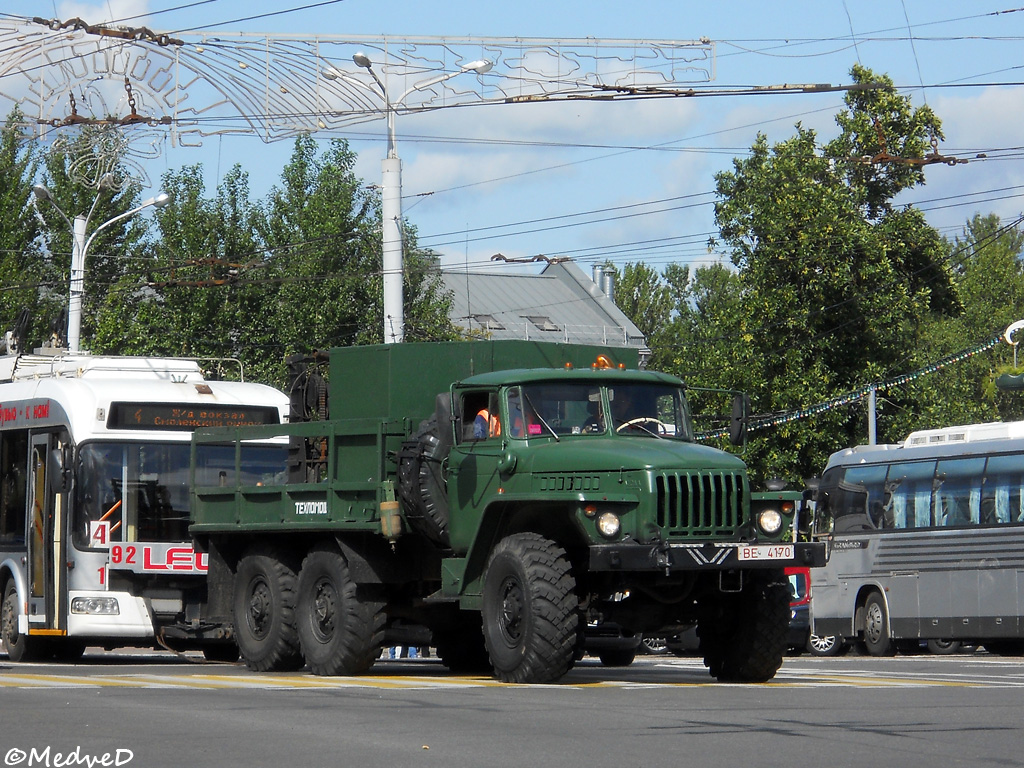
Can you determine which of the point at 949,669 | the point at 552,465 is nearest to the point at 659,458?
the point at 552,465

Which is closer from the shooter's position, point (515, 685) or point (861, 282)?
point (515, 685)

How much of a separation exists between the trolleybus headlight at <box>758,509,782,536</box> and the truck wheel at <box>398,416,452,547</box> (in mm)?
2745

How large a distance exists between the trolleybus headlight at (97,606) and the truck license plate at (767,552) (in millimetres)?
8716

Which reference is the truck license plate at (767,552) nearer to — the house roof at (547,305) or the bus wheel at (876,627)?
the bus wheel at (876,627)

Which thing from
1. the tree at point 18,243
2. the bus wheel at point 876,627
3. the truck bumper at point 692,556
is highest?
the tree at point 18,243

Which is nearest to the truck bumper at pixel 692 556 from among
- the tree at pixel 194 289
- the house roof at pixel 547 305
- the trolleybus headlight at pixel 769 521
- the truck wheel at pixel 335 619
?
the trolleybus headlight at pixel 769 521

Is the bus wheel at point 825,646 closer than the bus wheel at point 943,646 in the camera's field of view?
Yes

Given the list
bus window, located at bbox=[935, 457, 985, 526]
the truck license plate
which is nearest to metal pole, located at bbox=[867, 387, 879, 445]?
bus window, located at bbox=[935, 457, 985, 526]

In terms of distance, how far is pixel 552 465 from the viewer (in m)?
14.1

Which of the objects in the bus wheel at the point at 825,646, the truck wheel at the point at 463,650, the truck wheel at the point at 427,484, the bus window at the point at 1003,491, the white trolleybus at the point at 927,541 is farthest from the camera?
the bus wheel at the point at 825,646

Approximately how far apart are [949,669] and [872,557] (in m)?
9.05

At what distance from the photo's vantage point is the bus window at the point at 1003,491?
981 inches

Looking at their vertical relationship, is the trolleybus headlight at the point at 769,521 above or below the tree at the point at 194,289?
below

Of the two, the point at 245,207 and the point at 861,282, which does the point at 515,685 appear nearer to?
the point at 861,282
